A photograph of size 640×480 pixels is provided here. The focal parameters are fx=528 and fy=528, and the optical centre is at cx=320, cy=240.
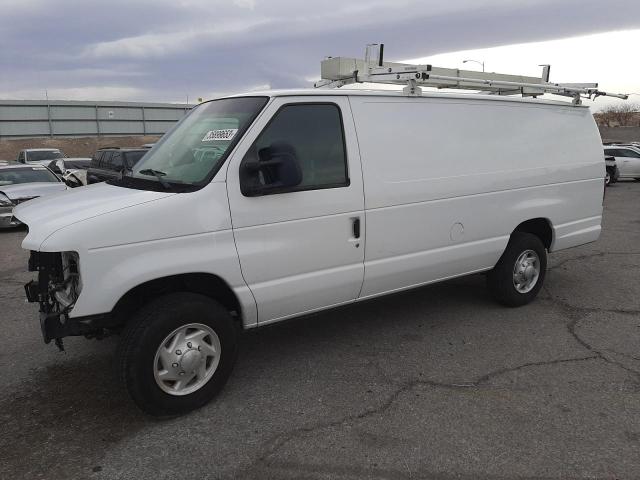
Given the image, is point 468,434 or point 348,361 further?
point 348,361

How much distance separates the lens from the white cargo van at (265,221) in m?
3.17

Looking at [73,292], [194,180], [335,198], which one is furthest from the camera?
[335,198]

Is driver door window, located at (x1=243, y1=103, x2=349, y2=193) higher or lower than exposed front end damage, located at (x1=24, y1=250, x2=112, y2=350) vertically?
higher

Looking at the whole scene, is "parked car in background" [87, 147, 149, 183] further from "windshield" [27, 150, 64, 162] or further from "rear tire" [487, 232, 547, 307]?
"rear tire" [487, 232, 547, 307]

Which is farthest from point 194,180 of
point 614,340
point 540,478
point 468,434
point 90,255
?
point 614,340

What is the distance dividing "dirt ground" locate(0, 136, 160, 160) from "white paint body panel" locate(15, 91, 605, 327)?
3711 centimetres

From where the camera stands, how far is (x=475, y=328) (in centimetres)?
488

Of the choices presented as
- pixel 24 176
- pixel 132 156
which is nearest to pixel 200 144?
pixel 24 176

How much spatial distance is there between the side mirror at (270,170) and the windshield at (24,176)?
1075 centimetres

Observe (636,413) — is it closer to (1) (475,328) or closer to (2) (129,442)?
(1) (475,328)

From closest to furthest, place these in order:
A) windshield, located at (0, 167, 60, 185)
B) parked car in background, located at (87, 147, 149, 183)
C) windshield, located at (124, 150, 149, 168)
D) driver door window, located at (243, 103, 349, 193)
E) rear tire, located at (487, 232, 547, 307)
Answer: driver door window, located at (243, 103, 349, 193) → rear tire, located at (487, 232, 547, 307) → windshield, located at (0, 167, 60, 185) → parked car in background, located at (87, 147, 149, 183) → windshield, located at (124, 150, 149, 168)

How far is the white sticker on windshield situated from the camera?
357 cm

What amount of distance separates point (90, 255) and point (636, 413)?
11.4 ft

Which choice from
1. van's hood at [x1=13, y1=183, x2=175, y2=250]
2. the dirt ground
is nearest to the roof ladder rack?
van's hood at [x1=13, y1=183, x2=175, y2=250]
